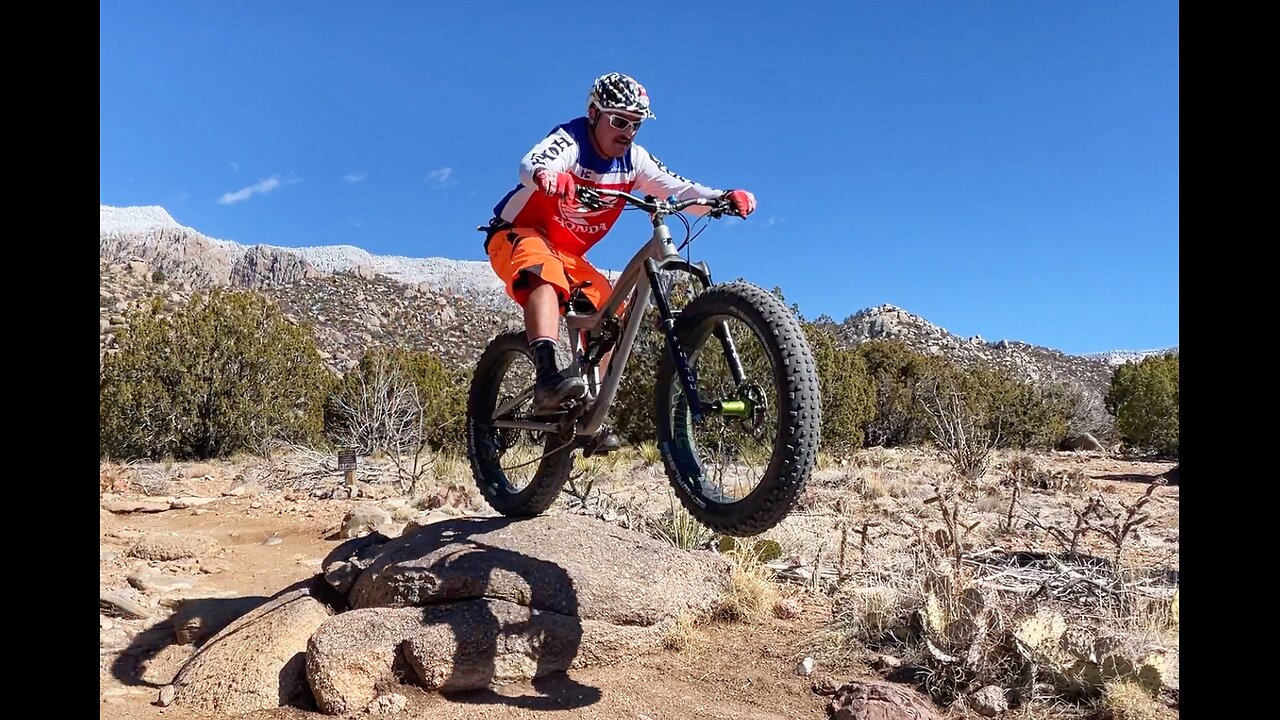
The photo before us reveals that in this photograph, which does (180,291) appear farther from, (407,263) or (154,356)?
(407,263)

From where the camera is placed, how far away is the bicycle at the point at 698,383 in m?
3.40

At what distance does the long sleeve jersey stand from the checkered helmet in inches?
9.0

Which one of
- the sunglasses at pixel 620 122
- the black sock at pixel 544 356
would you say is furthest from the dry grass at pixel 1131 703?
the sunglasses at pixel 620 122

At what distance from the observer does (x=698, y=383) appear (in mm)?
4008

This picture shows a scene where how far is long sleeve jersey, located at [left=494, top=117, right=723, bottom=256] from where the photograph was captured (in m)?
4.36

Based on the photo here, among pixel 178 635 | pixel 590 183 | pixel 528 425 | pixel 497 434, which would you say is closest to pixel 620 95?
pixel 590 183

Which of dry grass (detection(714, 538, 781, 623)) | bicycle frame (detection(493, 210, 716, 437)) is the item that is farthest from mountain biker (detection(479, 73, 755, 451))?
dry grass (detection(714, 538, 781, 623))

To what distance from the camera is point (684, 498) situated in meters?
3.93

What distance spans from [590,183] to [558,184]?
17.1 inches

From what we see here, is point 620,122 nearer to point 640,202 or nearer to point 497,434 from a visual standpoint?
point 640,202

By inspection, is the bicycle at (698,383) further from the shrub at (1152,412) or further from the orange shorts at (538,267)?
the shrub at (1152,412)

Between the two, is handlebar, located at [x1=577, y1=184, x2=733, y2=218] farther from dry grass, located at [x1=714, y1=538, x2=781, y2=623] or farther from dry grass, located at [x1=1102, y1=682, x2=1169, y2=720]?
dry grass, located at [x1=1102, y1=682, x2=1169, y2=720]

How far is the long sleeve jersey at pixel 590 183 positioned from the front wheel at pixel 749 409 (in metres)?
0.81
